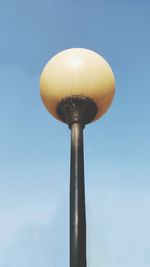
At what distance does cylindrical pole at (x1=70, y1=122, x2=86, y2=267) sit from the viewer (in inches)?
210

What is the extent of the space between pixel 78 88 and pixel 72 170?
129cm

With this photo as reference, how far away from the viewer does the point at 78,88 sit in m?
6.36

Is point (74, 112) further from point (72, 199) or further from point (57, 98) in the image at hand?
point (72, 199)

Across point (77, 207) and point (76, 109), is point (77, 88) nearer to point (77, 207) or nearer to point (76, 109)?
point (76, 109)

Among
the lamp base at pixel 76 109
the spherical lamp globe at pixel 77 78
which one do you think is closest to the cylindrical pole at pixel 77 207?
the lamp base at pixel 76 109

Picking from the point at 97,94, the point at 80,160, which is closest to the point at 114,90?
the point at 97,94

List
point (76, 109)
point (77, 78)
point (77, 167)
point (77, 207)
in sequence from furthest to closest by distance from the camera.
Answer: point (76, 109) → point (77, 78) → point (77, 167) → point (77, 207)

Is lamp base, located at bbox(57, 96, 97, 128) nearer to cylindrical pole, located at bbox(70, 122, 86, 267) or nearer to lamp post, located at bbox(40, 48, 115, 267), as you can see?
lamp post, located at bbox(40, 48, 115, 267)

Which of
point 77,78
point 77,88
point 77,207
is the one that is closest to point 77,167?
point 77,207

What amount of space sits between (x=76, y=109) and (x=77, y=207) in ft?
5.36

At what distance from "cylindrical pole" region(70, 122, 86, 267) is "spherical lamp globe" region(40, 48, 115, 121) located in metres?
0.76

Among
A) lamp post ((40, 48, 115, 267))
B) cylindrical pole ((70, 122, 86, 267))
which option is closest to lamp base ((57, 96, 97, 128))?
lamp post ((40, 48, 115, 267))

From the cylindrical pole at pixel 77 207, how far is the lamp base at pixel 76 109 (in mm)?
467

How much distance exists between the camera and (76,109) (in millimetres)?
6543
